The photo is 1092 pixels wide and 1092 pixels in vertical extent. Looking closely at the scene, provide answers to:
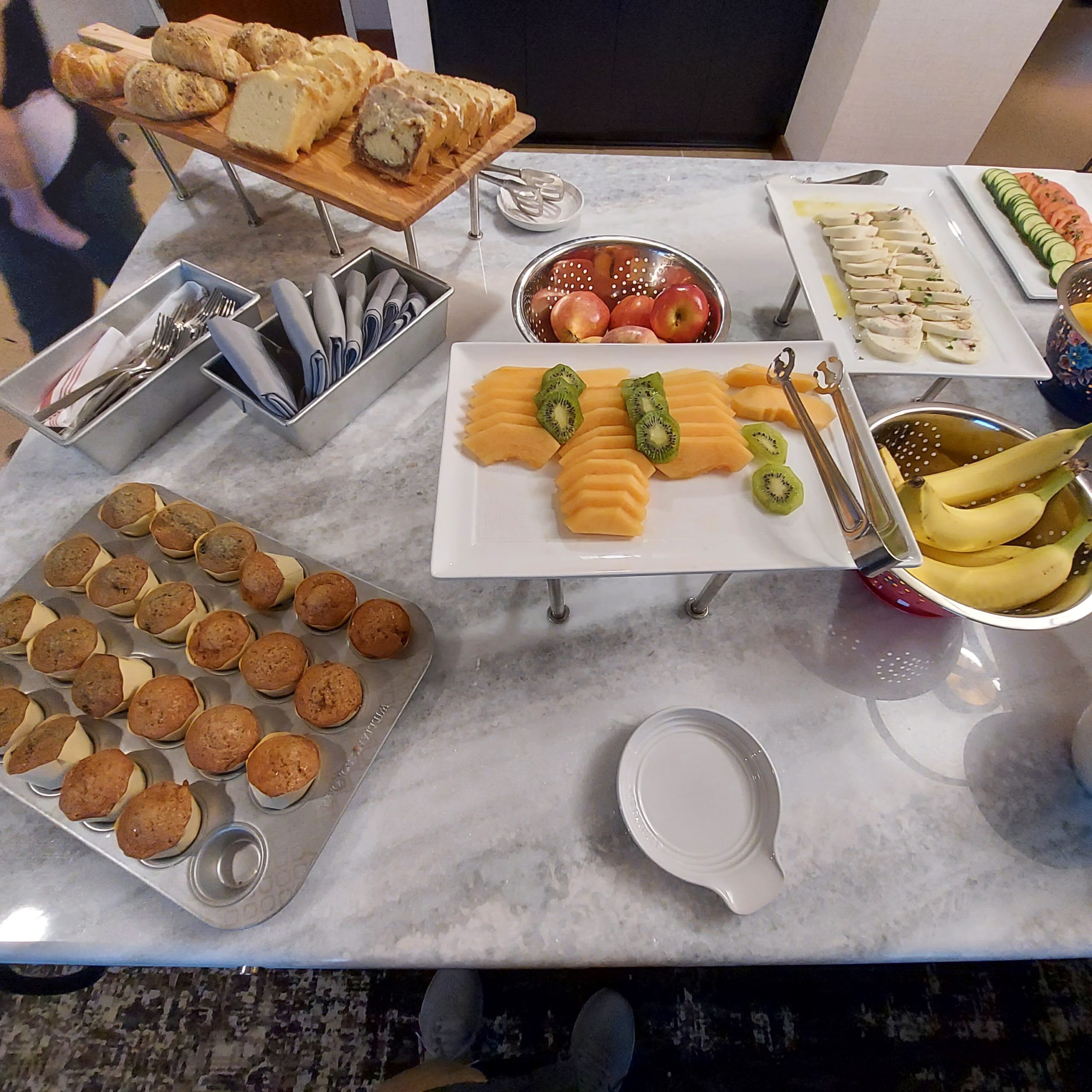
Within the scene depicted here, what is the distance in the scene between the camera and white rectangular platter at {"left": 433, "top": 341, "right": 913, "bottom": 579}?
698mm

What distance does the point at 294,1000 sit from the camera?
3.96ft

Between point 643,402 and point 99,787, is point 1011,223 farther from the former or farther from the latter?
point 99,787

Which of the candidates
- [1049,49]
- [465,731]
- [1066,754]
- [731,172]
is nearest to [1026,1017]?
[1066,754]

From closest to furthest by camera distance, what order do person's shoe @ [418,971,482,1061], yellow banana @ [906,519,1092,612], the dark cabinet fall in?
1. yellow banana @ [906,519,1092,612]
2. person's shoe @ [418,971,482,1061]
3. the dark cabinet

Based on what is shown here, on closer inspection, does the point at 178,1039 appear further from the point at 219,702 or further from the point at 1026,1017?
the point at 1026,1017

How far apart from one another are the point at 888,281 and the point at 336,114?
1029 mm

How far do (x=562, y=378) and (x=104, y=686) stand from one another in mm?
687

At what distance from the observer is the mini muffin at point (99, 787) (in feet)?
2.31

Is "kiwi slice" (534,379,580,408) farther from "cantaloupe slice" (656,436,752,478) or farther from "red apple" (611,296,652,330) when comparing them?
"red apple" (611,296,652,330)

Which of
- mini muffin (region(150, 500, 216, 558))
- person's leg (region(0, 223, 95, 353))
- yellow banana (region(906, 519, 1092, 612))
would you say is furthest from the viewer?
person's leg (region(0, 223, 95, 353))

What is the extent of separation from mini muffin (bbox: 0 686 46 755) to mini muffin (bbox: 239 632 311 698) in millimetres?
241

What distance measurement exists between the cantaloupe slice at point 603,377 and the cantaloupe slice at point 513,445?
0.36 feet

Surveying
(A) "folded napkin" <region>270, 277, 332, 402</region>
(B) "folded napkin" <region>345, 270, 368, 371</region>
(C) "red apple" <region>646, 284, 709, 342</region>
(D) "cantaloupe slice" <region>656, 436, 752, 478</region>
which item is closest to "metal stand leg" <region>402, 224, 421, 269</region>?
(B) "folded napkin" <region>345, 270, 368, 371</region>

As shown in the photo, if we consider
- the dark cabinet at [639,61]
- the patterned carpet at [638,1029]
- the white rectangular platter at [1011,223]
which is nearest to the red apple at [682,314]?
the white rectangular platter at [1011,223]
